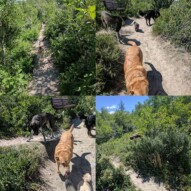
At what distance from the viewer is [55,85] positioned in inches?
293

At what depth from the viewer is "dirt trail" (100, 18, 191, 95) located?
570 cm

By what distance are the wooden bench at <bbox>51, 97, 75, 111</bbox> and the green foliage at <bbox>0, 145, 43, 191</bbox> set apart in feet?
4.72

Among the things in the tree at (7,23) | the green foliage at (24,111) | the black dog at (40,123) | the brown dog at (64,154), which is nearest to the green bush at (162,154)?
the green foliage at (24,111)

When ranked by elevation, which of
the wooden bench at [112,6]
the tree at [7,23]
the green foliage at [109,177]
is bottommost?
the green foliage at [109,177]

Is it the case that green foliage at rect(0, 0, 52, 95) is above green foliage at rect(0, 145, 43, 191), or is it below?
above

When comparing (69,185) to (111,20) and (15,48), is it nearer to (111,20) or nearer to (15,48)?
(111,20)

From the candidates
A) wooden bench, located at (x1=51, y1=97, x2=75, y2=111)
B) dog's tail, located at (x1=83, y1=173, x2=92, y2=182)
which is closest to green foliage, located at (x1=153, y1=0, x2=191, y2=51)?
wooden bench, located at (x1=51, y1=97, x2=75, y2=111)

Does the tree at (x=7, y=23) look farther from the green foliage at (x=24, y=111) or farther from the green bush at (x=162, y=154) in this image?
the green bush at (x=162, y=154)

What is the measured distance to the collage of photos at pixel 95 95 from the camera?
566 cm

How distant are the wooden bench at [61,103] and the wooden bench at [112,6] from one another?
2589 millimetres

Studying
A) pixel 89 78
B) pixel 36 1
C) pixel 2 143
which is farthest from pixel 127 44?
pixel 36 1

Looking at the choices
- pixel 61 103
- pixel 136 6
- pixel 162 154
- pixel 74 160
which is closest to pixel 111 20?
pixel 136 6

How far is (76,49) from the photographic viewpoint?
714 centimetres

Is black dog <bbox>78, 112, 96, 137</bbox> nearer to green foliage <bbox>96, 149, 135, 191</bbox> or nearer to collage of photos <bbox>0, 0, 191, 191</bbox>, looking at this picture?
collage of photos <bbox>0, 0, 191, 191</bbox>
